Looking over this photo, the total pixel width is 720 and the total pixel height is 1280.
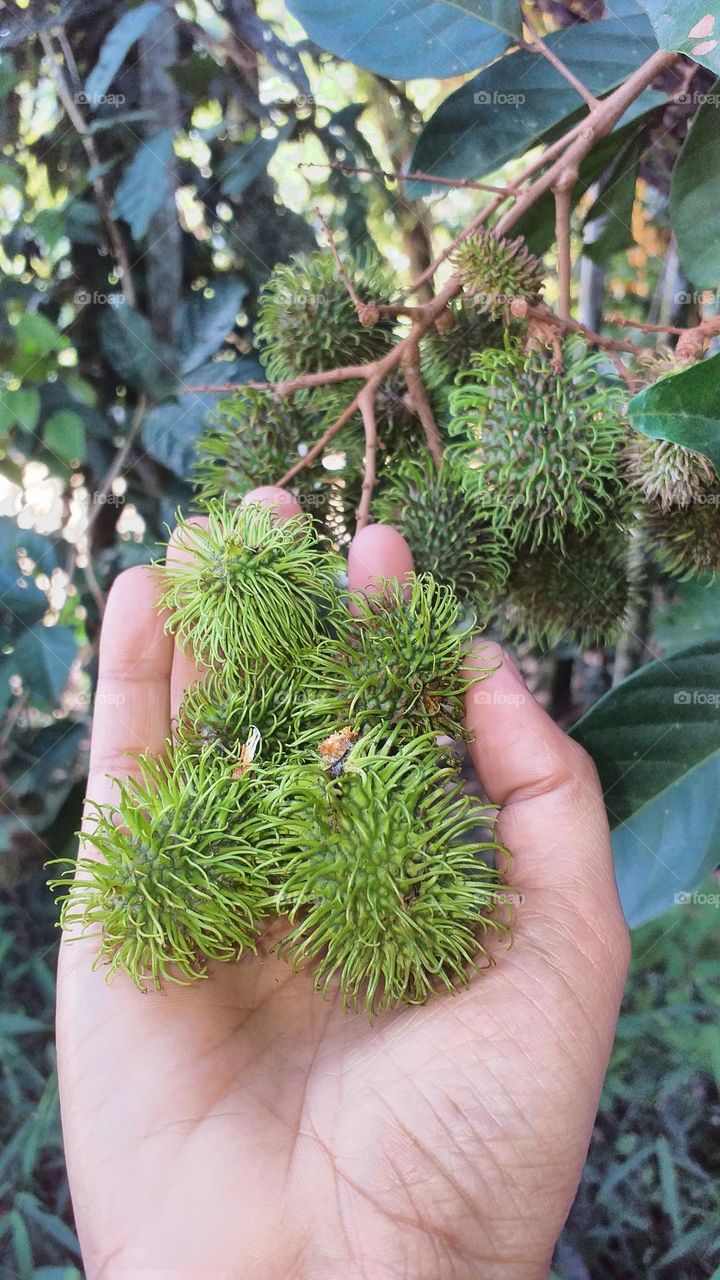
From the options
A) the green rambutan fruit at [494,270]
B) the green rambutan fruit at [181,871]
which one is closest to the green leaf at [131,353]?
the green rambutan fruit at [494,270]

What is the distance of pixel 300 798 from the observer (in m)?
0.84

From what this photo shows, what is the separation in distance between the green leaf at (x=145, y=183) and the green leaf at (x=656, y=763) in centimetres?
119

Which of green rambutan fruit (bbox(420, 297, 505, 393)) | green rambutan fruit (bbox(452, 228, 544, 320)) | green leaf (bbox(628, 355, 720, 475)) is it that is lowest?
green leaf (bbox(628, 355, 720, 475))

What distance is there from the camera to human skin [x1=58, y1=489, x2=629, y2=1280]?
0.82 m

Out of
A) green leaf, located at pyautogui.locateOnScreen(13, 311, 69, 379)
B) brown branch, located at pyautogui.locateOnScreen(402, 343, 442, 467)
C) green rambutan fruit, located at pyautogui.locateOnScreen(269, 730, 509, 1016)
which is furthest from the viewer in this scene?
green leaf, located at pyautogui.locateOnScreen(13, 311, 69, 379)

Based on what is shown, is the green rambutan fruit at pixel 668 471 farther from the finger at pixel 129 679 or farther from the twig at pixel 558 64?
the finger at pixel 129 679

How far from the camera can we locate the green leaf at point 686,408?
84cm

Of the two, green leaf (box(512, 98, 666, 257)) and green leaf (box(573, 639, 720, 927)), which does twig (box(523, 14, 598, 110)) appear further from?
green leaf (box(573, 639, 720, 927))

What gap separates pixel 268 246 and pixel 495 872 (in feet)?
4.67

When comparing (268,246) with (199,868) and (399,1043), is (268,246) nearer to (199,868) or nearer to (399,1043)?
(199,868)

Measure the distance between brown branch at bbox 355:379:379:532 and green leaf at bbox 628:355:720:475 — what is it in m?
0.32

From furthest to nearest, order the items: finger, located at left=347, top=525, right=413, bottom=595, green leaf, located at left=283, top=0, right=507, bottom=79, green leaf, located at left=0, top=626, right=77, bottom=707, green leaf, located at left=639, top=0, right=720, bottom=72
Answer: green leaf, located at left=0, top=626, right=77, bottom=707, green leaf, located at left=283, top=0, right=507, bottom=79, finger, located at left=347, top=525, right=413, bottom=595, green leaf, located at left=639, top=0, right=720, bottom=72

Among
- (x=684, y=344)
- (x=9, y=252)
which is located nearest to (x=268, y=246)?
(x=9, y=252)

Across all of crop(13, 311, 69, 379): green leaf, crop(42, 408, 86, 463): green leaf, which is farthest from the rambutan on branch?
crop(13, 311, 69, 379): green leaf
